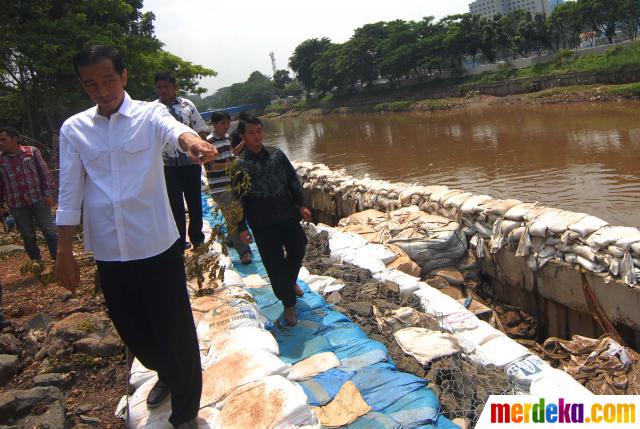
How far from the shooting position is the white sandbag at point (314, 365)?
2.34 meters

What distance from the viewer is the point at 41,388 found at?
85.0 inches

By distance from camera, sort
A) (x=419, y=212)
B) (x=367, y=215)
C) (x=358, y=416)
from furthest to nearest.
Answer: (x=367, y=215), (x=419, y=212), (x=358, y=416)

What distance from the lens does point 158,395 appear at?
6.25ft

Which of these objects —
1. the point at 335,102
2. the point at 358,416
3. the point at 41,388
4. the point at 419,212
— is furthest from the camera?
the point at 335,102

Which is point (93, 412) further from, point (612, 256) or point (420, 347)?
point (612, 256)

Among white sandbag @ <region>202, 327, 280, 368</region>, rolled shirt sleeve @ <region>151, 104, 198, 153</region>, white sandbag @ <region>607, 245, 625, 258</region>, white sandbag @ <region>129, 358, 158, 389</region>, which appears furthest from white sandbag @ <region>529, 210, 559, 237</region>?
rolled shirt sleeve @ <region>151, 104, 198, 153</region>

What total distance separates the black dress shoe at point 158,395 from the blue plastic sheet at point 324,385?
0.61m

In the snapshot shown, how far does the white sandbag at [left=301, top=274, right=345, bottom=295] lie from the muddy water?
495 centimetres

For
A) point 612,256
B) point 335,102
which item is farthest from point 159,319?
point 335,102

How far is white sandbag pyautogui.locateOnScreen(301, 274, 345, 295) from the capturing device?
136 inches

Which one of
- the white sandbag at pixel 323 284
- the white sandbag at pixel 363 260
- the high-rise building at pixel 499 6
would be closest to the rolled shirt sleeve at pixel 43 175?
the white sandbag at pixel 323 284

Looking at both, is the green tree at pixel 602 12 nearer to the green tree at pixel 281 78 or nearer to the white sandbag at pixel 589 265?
the white sandbag at pixel 589 265

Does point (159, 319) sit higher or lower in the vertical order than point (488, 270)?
higher

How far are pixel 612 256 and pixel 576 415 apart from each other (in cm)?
176
